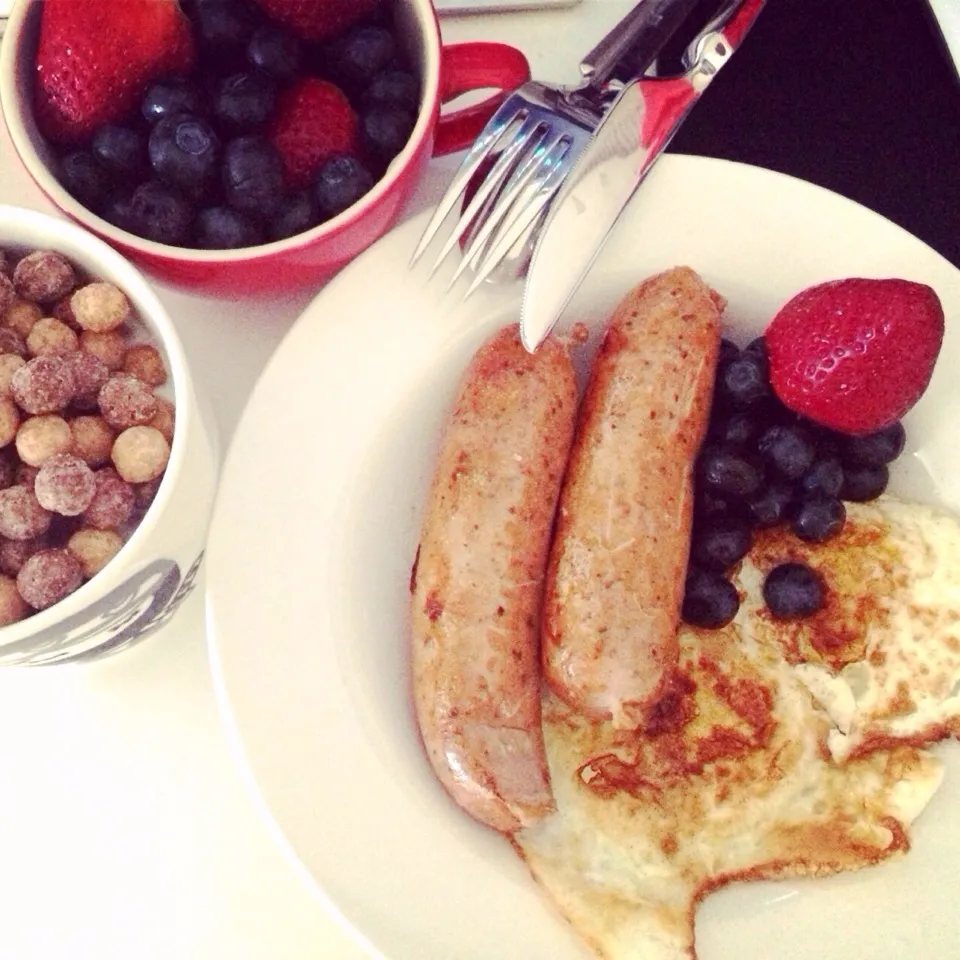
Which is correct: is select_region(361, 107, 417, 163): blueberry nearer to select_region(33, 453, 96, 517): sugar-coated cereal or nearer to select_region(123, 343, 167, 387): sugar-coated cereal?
select_region(123, 343, 167, 387): sugar-coated cereal

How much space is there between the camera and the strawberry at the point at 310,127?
1.07 meters

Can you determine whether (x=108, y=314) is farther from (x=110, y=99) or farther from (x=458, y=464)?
(x=458, y=464)

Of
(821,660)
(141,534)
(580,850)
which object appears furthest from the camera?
(821,660)

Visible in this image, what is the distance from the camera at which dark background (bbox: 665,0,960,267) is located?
1489 mm

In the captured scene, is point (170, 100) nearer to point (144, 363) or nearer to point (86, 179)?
point (86, 179)

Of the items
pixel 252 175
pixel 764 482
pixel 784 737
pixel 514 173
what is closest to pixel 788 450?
pixel 764 482

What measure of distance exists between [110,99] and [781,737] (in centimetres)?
109

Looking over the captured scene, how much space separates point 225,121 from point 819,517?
0.84 m

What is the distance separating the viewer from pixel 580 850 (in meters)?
1.17

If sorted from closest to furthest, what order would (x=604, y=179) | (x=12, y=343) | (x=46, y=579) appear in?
(x=46, y=579) → (x=12, y=343) → (x=604, y=179)

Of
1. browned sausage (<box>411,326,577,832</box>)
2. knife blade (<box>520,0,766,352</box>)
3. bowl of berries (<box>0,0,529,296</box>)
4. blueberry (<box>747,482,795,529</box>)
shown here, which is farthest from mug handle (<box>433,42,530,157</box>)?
blueberry (<box>747,482,795,529</box>)

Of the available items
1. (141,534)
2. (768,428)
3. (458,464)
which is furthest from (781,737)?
(141,534)

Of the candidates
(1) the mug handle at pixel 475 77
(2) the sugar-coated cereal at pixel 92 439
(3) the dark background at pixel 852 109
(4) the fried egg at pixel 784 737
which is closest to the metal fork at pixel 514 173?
(1) the mug handle at pixel 475 77

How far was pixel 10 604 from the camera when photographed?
87cm
